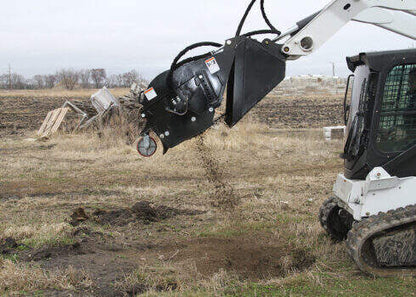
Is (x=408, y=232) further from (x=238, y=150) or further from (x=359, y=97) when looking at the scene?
(x=238, y=150)

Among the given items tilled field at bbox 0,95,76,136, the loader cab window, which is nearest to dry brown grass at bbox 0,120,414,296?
the loader cab window

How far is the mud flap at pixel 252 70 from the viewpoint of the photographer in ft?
17.0

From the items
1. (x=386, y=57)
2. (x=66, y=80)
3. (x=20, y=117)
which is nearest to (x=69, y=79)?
(x=66, y=80)

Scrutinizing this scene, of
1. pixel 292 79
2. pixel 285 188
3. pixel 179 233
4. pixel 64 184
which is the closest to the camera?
pixel 179 233

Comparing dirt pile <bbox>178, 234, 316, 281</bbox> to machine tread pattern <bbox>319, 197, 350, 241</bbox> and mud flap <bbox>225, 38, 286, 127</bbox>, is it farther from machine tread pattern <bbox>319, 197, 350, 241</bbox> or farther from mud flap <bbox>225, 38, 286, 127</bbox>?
mud flap <bbox>225, 38, 286, 127</bbox>

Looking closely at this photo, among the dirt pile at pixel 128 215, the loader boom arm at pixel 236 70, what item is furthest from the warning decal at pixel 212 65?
the dirt pile at pixel 128 215

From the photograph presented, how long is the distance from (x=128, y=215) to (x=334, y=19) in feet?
13.8

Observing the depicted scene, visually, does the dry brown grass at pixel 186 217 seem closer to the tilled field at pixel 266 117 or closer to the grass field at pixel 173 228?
the grass field at pixel 173 228

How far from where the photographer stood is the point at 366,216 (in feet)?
16.0

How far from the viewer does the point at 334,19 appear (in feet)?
16.6

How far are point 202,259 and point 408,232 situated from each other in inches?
90.5

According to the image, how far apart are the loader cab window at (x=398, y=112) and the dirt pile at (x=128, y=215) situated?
359 cm

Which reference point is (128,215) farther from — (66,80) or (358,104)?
(66,80)

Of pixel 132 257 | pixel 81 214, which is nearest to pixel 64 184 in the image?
pixel 81 214
